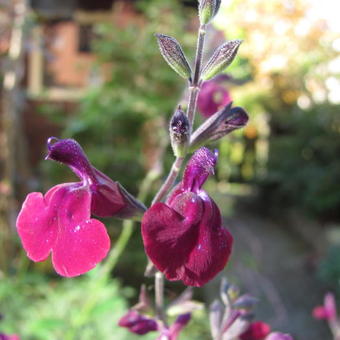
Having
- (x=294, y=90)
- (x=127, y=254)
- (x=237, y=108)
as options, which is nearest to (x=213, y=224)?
(x=237, y=108)

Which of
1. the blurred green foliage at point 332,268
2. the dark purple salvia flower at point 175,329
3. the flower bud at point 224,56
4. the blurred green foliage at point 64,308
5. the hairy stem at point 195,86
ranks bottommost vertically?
the blurred green foliage at point 332,268

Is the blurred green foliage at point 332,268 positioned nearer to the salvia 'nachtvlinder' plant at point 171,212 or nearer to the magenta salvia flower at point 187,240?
the salvia 'nachtvlinder' plant at point 171,212

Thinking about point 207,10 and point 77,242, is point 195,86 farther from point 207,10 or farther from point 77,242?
point 77,242

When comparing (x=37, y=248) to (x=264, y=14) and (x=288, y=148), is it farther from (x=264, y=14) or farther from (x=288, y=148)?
(x=288, y=148)

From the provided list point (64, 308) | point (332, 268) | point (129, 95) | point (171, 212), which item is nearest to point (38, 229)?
point (171, 212)

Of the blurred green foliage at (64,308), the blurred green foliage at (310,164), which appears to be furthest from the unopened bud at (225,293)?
the blurred green foliage at (310,164)

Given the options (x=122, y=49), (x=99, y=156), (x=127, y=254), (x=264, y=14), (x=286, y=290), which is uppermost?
(x=264, y=14)

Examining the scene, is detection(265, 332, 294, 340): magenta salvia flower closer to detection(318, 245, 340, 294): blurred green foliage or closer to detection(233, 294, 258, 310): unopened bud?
detection(233, 294, 258, 310): unopened bud
